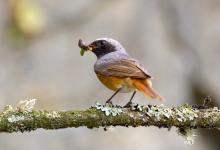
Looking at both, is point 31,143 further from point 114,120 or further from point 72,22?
point 114,120

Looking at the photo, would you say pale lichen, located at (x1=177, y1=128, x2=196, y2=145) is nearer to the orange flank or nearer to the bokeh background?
the orange flank

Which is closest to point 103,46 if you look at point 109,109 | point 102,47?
point 102,47

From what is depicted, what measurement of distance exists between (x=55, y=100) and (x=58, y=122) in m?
4.50

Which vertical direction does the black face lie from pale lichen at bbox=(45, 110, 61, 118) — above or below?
above

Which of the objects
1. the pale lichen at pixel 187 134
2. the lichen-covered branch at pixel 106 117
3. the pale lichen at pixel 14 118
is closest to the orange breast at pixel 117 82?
the lichen-covered branch at pixel 106 117

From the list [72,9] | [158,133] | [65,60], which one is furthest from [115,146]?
[72,9]

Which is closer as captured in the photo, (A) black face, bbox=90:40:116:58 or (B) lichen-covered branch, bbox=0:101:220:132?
(B) lichen-covered branch, bbox=0:101:220:132

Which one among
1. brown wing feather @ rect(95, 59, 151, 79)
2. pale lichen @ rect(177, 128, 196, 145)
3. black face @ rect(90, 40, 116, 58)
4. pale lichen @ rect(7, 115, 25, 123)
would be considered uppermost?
black face @ rect(90, 40, 116, 58)

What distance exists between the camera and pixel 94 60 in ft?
27.8

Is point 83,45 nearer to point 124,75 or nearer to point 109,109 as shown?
point 124,75

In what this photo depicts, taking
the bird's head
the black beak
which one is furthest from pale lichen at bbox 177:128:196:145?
the black beak

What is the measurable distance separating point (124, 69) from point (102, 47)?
0.36 m

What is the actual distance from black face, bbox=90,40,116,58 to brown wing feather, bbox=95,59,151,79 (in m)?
0.26

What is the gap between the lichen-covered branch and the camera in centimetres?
358
